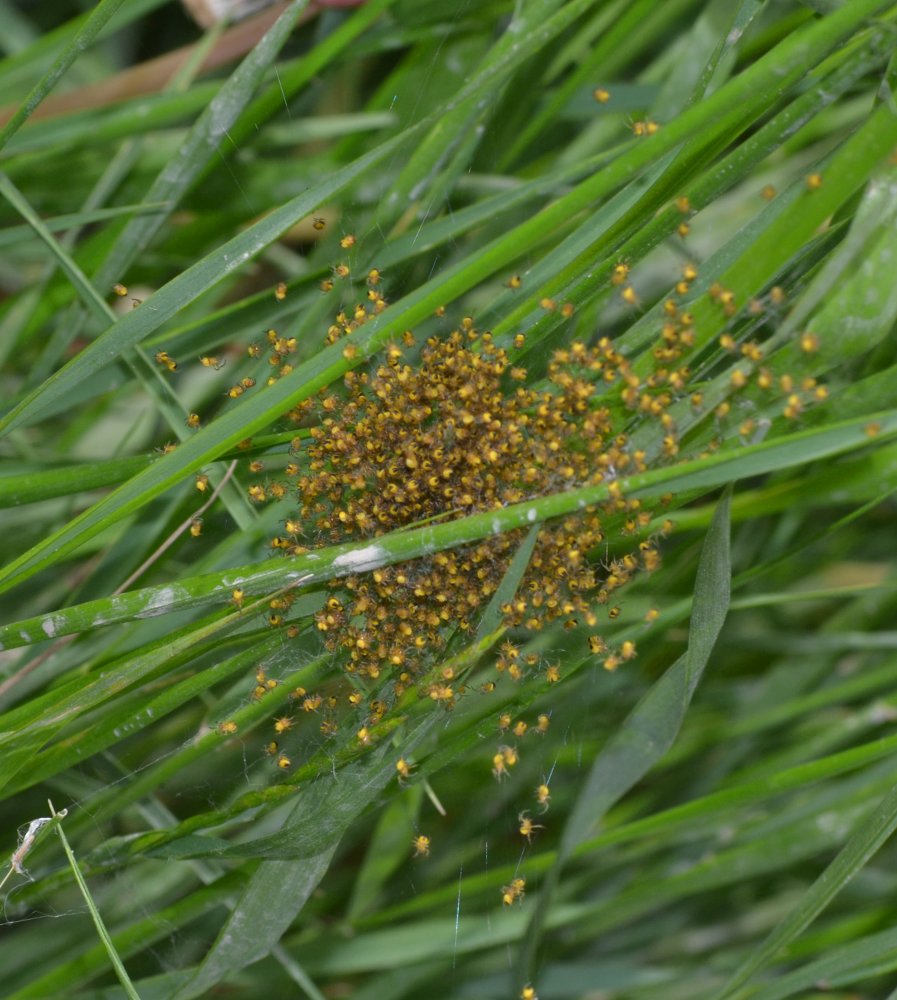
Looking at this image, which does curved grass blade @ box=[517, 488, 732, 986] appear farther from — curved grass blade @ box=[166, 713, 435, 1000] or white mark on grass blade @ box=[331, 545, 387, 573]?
white mark on grass blade @ box=[331, 545, 387, 573]

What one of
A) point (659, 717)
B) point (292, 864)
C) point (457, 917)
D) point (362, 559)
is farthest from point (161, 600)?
point (457, 917)

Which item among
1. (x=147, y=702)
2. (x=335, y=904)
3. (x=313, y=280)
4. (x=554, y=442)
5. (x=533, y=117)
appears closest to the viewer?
(x=554, y=442)

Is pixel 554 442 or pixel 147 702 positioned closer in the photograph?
pixel 554 442

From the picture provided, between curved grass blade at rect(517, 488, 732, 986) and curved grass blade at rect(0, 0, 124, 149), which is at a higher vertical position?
curved grass blade at rect(0, 0, 124, 149)

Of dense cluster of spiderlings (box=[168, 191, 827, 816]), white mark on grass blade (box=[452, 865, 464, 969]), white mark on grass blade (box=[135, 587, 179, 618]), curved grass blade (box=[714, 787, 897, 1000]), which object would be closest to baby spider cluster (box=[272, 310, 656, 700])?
dense cluster of spiderlings (box=[168, 191, 827, 816])

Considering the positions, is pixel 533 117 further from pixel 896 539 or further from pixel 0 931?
pixel 0 931

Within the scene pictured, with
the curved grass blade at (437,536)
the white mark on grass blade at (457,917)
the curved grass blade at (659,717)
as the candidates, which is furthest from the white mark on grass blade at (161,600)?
the white mark on grass blade at (457,917)

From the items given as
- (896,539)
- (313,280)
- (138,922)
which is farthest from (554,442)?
(896,539)

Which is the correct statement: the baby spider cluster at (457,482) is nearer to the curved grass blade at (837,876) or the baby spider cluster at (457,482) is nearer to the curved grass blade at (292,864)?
the curved grass blade at (292,864)

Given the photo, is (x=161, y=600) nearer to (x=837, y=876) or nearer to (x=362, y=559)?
(x=362, y=559)
